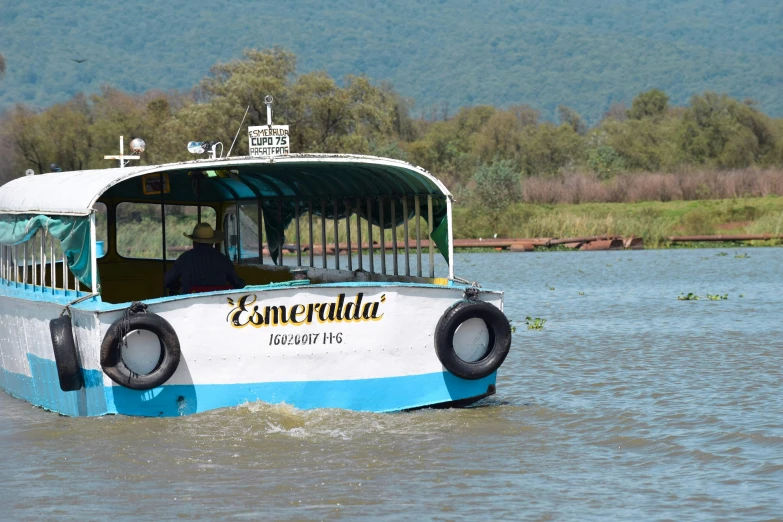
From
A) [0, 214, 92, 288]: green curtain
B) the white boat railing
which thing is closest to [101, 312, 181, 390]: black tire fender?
[0, 214, 92, 288]: green curtain

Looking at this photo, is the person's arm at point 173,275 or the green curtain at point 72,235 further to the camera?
the person's arm at point 173,275

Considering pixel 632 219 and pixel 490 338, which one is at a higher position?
pixel 632 219

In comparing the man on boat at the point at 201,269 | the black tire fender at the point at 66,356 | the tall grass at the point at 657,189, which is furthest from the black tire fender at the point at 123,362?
the tall grass at the point at 657,189

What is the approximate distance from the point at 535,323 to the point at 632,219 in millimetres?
29672

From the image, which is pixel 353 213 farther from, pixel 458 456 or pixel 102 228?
pixel 458 456

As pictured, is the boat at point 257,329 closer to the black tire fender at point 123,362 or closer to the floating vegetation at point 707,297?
the black tire fender at point 123,362

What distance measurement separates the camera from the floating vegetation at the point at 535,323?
71.3 feet

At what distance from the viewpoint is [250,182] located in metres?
15.7

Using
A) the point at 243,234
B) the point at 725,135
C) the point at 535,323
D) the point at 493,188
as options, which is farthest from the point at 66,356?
→ the point at 725,135

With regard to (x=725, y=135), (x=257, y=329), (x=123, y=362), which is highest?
(x=725, y=135)

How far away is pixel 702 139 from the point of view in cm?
8225

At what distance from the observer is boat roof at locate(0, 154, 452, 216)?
→ 40.0ft

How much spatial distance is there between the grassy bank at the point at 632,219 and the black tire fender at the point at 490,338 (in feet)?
122

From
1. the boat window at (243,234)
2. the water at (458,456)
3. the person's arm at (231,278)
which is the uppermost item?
the boat window at (243,234)
